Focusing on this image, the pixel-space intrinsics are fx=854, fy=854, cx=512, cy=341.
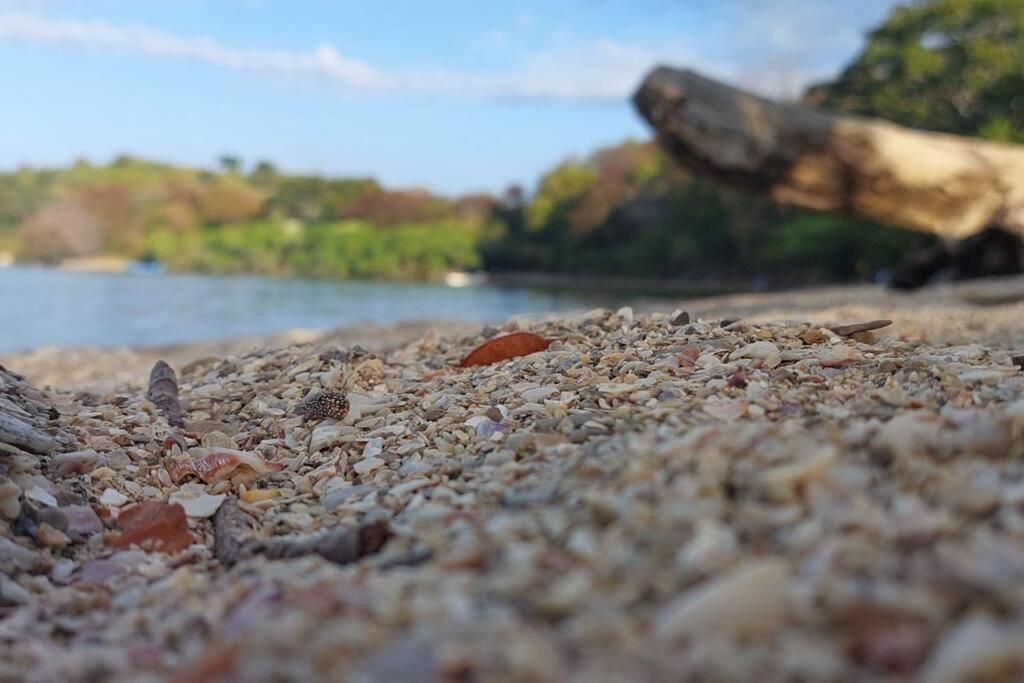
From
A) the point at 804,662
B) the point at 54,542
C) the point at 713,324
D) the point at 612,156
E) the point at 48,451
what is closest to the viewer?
the point at 804,662

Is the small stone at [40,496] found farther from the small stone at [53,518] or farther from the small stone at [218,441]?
the small stone at [218,441]

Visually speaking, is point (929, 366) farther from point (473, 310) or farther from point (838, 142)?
point (473, 310)

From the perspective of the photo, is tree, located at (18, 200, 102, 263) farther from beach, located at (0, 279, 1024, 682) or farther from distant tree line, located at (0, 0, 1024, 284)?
beach, located at (0, 279, 1024, 682)

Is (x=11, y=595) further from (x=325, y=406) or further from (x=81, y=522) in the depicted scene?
(x=325, y=406)

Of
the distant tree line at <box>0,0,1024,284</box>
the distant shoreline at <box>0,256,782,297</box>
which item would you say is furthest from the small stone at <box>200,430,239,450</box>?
the distant shoreline at <box>0,256,782,297</box>

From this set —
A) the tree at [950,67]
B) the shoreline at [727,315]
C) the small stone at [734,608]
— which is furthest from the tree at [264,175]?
the small stone at [734,608]

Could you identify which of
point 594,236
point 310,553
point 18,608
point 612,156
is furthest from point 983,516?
point 612,156

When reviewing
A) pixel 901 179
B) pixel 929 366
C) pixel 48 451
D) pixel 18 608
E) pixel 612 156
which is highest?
pixel 612 156
